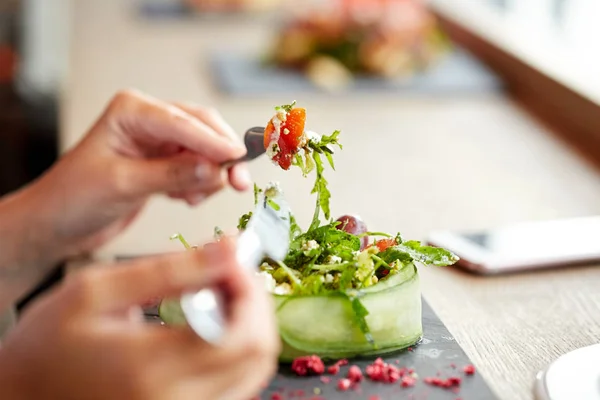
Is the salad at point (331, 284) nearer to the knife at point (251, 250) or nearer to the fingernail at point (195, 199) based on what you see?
the knife at point (251, 250)

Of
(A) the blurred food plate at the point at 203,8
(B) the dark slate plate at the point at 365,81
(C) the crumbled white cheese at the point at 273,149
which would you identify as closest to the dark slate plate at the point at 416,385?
(C) the crumbled white cheese at the point at 273,149

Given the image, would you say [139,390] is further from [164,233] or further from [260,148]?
[164,233]

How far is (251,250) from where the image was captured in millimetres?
768

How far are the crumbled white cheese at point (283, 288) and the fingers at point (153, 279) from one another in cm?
23

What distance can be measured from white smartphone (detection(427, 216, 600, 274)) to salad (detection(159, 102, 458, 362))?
29cm

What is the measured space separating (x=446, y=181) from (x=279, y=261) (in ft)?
2.75

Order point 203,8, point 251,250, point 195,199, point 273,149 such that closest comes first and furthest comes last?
point 251,250, point 273,149, point 195,199, point 203,8

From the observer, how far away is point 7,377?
0.71 metres

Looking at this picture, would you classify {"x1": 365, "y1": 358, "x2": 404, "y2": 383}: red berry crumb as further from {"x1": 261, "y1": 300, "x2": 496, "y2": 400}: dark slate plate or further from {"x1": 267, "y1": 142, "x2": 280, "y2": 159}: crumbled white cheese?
{"x1": 267, "y1": 142, "x2": 280, "y2": 159}: crumbled white cheese

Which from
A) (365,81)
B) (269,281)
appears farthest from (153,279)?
(365,81)

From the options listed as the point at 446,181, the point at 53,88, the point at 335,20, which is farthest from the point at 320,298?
the point at 53,88

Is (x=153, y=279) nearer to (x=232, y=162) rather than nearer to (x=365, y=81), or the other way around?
(x=232, y=162)

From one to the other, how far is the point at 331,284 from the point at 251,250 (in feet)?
0.51

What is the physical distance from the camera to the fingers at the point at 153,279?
2.10 feet
